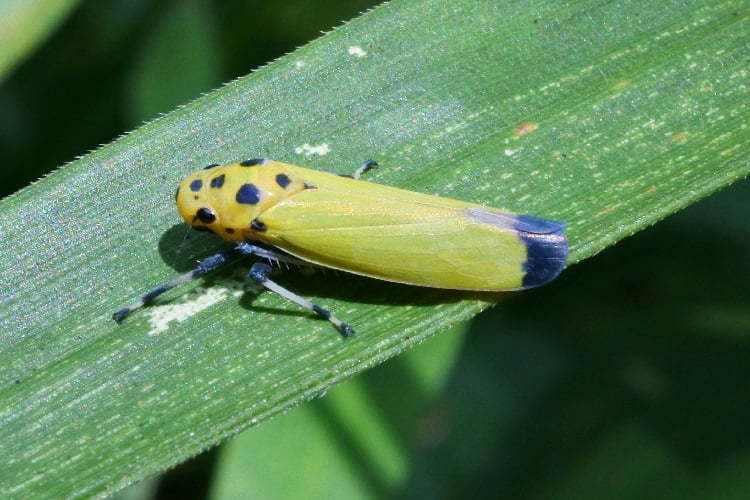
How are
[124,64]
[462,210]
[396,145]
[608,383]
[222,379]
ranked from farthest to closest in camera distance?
[124,64] < [608,383] < [396,145] < [462,210] < [222,379]

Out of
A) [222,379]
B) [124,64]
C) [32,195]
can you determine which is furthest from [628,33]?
[124,64]

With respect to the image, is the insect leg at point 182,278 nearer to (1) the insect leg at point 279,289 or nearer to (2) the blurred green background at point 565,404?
(1) the insect leg at point 279,289

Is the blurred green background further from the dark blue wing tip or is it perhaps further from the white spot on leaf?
the dark blue wing tip

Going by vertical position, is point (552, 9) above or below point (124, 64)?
above

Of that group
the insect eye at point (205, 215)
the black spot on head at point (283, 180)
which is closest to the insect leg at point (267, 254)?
the insect eye at point (205, 215)

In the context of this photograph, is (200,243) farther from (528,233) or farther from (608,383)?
(608,383)

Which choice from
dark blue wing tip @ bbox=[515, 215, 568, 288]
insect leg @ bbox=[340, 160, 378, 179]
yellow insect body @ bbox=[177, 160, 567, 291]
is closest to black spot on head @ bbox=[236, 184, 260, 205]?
yellow insect body @ bbox=[177, 160, 567, 291]

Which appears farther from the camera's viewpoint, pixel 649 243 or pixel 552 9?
pixel 649 243

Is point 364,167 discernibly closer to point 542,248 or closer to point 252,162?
point 252,162
